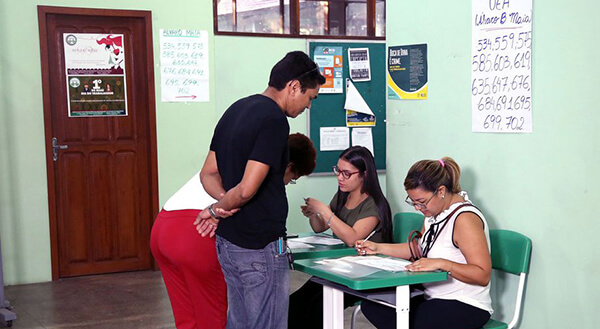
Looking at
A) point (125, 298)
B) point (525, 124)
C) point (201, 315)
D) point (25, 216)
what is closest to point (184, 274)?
point (201, 315)

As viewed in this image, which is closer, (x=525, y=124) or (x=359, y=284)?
(x=359, y=284)

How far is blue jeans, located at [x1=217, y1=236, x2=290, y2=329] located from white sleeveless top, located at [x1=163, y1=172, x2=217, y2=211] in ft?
1.11

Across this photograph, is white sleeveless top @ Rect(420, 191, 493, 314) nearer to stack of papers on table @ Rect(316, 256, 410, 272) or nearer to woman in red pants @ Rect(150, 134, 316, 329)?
stack of papers on table @ Rect(316, 256, 410, 272)

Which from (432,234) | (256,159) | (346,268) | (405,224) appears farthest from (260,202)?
(405,224)

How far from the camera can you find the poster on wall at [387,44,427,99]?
345cm

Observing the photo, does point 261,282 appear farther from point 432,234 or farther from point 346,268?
point 432,234

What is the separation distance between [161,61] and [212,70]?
0.43 meters

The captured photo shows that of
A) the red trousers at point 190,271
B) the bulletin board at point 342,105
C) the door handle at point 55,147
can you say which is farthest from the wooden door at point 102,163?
the red trousers at point 190,271

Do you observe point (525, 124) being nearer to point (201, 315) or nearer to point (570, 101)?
point (570, 101)

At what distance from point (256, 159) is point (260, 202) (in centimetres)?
19

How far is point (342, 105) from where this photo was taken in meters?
6.21

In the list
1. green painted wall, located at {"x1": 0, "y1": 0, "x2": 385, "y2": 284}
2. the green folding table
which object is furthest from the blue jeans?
green painted wall, located at {"x1": 0, "y1": 0, "x2": 385, "y2": 284}

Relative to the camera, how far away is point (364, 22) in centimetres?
628

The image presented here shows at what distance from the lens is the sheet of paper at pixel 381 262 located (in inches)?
97.5
